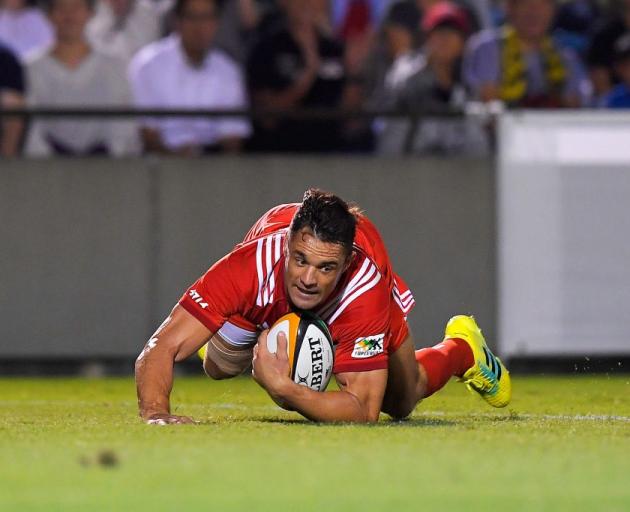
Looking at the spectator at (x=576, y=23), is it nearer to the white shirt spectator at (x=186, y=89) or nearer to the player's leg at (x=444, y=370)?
the white shirt spectator at (x=186, y=89)

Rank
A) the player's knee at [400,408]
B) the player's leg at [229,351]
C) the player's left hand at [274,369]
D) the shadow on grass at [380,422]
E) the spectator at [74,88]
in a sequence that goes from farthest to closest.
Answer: the spectator at [74,88] < the player's knee at [400,408] < the player's leg at [229,351] < the shadow on grass at [380,422] < the player's left hand at [274,369]

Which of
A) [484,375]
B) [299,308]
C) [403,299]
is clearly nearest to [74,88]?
[403,299]

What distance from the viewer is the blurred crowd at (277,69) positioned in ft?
44.5

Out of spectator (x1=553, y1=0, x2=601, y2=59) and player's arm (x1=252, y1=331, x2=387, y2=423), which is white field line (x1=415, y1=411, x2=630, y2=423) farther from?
spectator (x1=553, y1=0, x2=601, y2=59)

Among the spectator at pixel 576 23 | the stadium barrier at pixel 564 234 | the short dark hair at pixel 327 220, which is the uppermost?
the spectator at pixel 576 23

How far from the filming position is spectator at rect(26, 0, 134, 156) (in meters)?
13.5

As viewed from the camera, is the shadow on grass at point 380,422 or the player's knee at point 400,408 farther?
the player's knee at point 400,408

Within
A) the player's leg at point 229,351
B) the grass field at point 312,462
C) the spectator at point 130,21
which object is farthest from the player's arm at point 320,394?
the spectator at point 130,21

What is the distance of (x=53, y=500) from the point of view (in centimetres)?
499

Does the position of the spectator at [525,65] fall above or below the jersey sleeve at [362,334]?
above

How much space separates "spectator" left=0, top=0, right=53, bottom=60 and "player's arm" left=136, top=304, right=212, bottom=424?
649 cm

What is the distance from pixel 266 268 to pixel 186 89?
249 inches

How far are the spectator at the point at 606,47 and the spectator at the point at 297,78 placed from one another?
2.47 meters

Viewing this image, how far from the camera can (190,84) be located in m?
13.9
